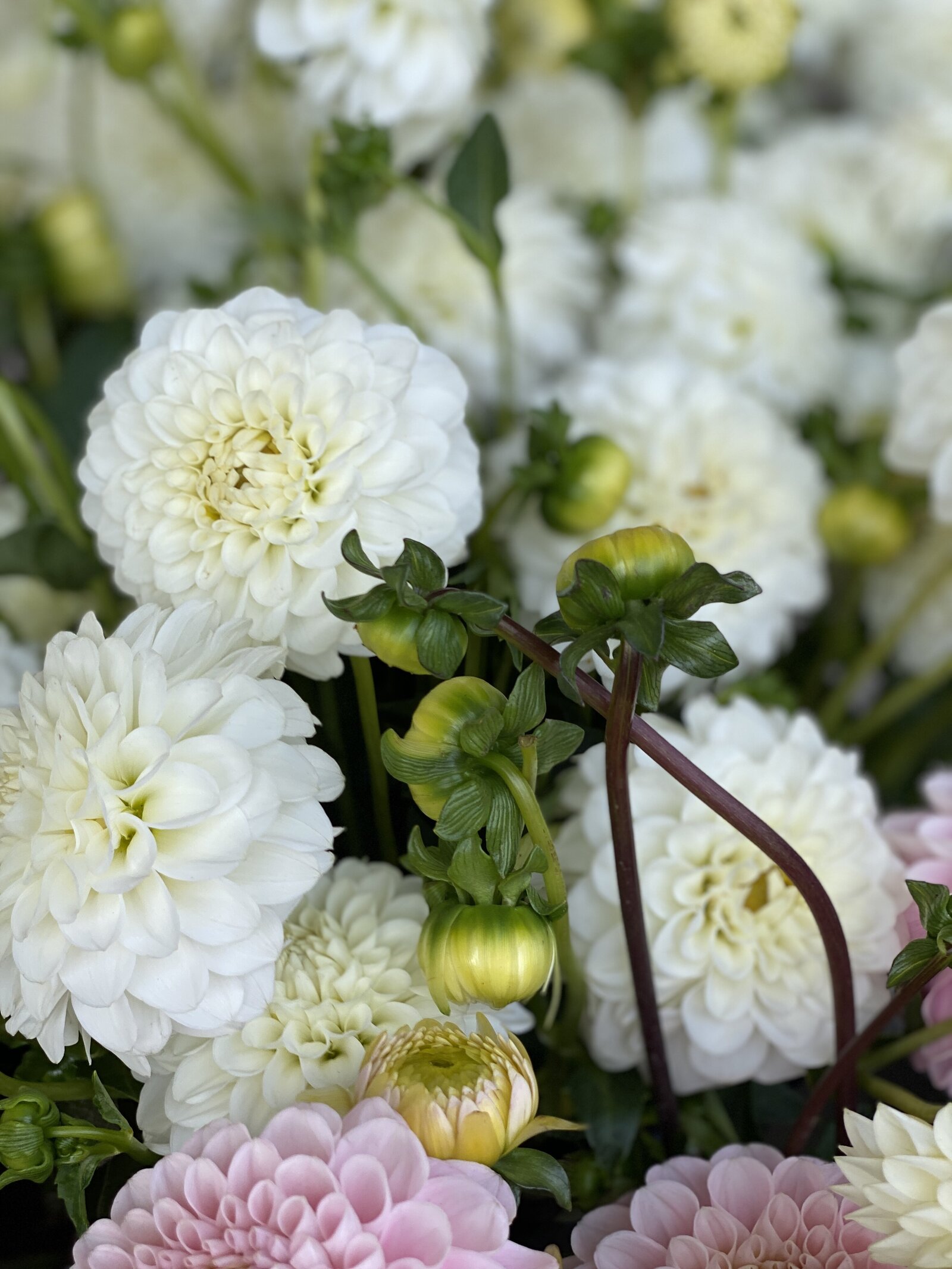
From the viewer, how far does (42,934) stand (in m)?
0.24

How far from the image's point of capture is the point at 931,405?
1.39 ft

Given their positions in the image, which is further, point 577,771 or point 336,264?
point 336,264

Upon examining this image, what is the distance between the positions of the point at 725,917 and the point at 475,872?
0.40ft

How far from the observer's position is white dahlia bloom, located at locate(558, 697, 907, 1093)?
32 centimetres

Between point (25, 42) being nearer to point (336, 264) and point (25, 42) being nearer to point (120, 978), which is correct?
point (336, 264)

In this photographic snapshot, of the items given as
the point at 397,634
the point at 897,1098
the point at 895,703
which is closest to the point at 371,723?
the point at 397,634

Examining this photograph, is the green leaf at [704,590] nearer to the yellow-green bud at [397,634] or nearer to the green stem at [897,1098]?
the yellow-green bud at [397,634]

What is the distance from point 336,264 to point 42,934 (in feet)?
1.22

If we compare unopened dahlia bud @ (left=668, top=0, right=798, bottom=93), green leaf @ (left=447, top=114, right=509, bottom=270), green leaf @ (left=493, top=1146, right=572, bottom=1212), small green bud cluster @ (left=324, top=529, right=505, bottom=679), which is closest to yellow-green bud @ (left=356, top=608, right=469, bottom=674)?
small green bud cluster @ (left=324, top=529, right=505, bottom=679)

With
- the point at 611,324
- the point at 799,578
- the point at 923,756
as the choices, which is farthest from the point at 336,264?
the point at 923,756

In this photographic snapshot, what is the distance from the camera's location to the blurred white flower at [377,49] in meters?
0.44

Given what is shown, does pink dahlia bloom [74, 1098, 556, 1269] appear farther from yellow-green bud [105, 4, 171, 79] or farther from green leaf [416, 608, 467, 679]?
yellow-green bud [105, 4, 171, 79]

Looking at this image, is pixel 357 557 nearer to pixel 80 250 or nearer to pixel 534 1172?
pixel 534 1172

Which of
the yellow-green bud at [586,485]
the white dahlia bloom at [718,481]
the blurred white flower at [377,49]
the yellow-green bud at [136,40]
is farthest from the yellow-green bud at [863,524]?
the yellow-green bud at [136,40]
